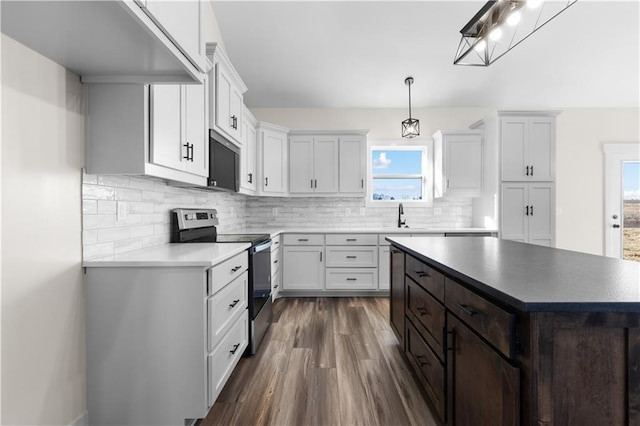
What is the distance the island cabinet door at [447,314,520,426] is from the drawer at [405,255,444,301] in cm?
17

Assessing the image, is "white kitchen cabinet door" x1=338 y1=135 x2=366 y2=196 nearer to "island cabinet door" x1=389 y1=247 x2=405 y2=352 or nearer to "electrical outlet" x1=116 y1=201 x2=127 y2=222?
"island cabinet door" x1=389 y1=247 x2=405 y2=352

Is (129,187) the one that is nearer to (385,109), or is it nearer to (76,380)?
(76,380)

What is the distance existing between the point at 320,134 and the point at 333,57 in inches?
39.7

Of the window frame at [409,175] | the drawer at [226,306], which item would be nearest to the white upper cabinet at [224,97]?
the drawer at [226,306]

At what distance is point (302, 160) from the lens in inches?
173

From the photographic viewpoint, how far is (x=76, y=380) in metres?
1.50

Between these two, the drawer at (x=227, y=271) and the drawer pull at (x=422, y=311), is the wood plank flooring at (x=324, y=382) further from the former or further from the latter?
the drawer at (x=227, y=271)

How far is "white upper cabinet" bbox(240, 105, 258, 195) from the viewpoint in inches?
135

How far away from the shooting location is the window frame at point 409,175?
4.66 meters

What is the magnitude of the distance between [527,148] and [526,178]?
→ 393 millimetres

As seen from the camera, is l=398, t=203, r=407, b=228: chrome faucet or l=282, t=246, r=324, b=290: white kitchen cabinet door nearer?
l=282, t=246, r=324, b=290: white kitchen cabinet door

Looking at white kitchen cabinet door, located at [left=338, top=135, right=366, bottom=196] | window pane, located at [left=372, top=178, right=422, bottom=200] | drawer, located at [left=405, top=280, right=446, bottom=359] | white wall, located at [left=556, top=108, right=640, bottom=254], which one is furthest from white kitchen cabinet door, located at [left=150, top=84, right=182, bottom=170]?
white wall, located at [left=556, top=108, right=640, bottom=254]

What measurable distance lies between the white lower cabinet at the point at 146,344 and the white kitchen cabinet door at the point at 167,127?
0.63 meters

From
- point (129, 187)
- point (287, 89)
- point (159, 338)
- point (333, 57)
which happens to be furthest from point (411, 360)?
point (287, 89)
